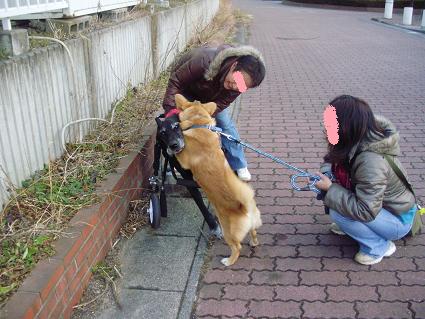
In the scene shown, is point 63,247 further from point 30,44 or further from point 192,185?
point 30,44

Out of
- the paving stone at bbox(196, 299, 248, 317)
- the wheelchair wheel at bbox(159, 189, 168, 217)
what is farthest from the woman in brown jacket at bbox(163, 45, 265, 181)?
the paving stone at bbox(196, 299, 248, 317)

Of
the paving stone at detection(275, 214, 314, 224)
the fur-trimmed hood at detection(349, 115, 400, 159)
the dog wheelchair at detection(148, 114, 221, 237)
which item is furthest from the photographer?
the paving stone at detection(275, 214, 314, 224)

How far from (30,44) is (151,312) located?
7.70ft

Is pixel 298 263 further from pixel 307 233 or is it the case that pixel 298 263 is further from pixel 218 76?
pixel 218 76

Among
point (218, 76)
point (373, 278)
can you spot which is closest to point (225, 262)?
point (373, 278)

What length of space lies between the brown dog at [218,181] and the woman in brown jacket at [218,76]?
0.28m

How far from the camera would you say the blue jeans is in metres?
3.12

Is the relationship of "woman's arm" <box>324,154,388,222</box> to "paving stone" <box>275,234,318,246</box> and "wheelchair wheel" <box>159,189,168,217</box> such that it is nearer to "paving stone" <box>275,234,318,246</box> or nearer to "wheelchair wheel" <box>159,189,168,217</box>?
"paving stone" <box>275,234,318,246</box>

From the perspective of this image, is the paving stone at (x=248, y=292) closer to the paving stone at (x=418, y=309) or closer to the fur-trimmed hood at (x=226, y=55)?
the paving stone at (x=418, y=309)

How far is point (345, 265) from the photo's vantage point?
10.5ft

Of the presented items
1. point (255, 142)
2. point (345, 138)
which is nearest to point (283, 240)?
point (345, 138)

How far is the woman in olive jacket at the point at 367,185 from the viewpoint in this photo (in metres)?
2.88

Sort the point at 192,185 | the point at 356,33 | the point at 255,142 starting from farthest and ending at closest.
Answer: the point at 356,33 < the point at 255,142 < the point at 192,185

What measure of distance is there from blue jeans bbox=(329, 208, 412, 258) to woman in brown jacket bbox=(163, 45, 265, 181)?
1192 millimetres
